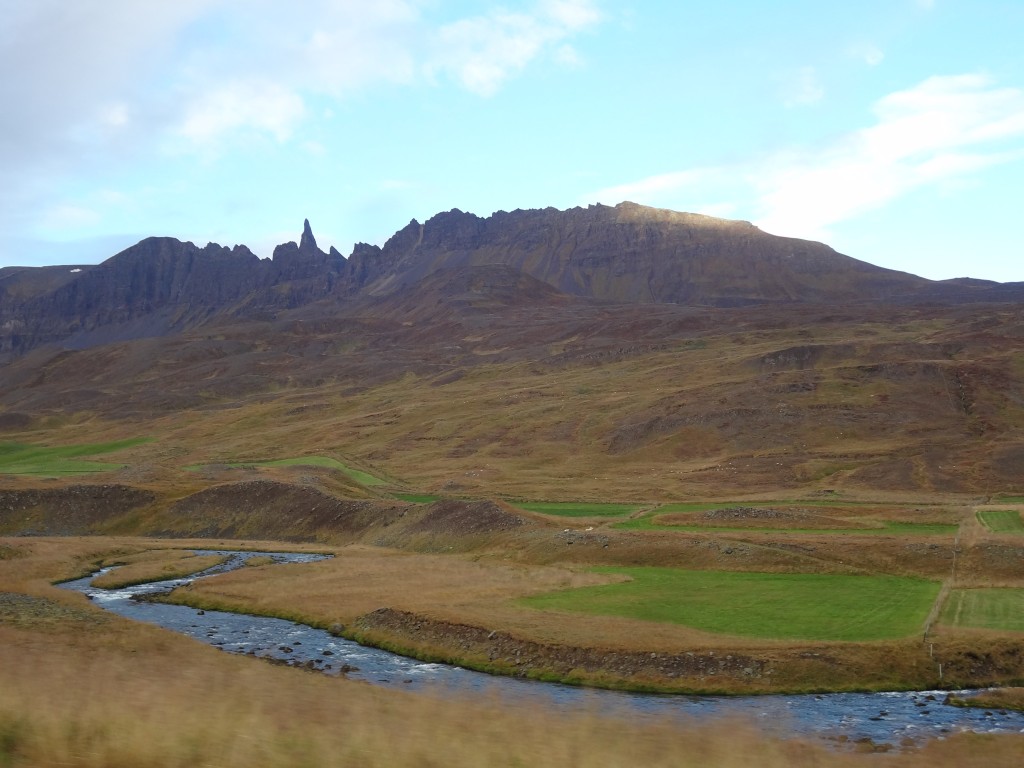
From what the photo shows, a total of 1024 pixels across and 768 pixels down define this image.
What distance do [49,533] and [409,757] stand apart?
282 ft

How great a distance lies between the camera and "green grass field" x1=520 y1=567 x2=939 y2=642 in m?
38.2

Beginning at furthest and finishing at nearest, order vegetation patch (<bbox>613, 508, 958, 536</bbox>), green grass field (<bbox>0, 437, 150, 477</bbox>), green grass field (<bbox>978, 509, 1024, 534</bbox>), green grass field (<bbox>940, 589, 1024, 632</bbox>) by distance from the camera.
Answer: green grass field (<bbox>0, 437, 150, 477</bbox>), vegetation patch (<bbox>613, 508, 958, 536</bbox>), green grass field (<bbox>978, 509, 1024, 534</bbox>), green grass field (<bbox>940, 589, 1024, 632</bbox>)

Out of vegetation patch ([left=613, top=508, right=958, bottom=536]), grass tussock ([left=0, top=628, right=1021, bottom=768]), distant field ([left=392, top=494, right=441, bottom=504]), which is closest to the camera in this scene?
grass tussock ([left=0, top=628, right=1021, bottom=768])

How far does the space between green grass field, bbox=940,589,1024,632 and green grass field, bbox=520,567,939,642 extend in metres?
1.12

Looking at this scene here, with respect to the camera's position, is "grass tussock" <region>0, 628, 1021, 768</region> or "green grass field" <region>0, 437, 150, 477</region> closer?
"grass tussock" <region>0, 628, 1021, 768</region>

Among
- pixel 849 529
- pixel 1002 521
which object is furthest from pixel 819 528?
pixel 1002 521

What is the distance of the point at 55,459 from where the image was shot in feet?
471

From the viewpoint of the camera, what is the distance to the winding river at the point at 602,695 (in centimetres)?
2747

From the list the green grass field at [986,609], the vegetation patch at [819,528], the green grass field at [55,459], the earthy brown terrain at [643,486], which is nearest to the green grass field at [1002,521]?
the earthy brown terrain at [643,486]

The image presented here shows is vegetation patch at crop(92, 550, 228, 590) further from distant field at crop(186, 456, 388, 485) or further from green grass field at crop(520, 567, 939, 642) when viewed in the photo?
distant field at crop(186, 456, 388, 485)

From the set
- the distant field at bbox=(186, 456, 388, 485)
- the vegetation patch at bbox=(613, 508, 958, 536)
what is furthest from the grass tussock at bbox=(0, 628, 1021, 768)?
the distant field at bbox=(186, 456, 388, 485)

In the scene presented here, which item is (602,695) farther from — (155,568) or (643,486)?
(643,486)

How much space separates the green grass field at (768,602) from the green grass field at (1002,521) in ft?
59.5

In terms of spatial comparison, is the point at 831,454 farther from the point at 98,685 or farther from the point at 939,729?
A: the point at 98,685
